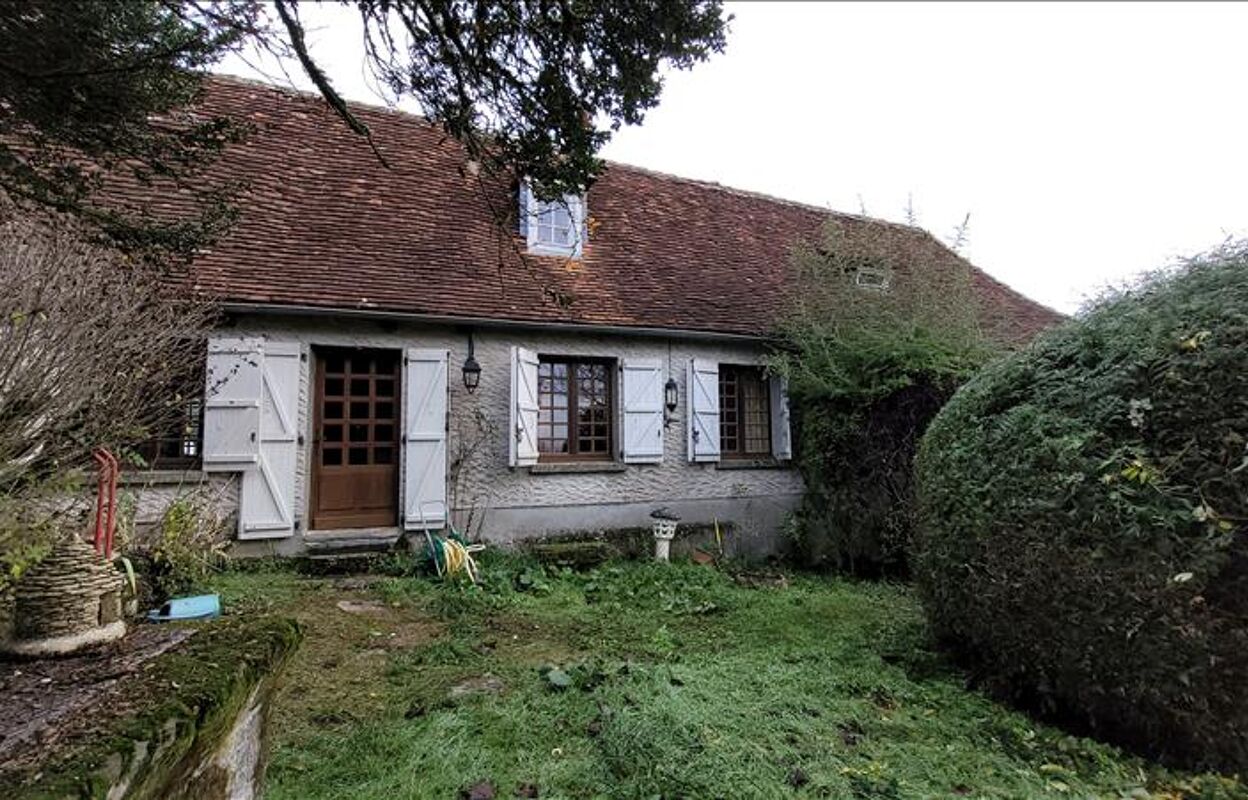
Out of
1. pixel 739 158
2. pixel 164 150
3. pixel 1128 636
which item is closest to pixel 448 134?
pixel 164 150

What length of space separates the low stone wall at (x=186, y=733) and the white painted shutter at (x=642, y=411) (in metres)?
6.00

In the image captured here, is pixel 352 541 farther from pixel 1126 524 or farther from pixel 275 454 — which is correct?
pixel 1126 524

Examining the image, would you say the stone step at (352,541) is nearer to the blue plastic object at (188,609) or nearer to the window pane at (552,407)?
the window pane at (552,407)

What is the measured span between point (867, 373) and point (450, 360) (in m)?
5.14

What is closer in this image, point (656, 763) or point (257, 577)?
point (656, 763)

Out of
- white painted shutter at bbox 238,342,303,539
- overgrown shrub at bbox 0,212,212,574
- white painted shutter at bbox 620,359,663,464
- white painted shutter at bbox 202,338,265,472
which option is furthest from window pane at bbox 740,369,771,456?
overgrown shrub at bbox 0,212,212,574

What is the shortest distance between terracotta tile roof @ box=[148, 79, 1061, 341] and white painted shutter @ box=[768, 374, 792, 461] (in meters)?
0.88

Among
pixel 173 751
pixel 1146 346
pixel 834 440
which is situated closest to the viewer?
pixel 173 751

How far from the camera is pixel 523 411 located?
298 inches

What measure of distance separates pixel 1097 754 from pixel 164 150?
16.9 ft

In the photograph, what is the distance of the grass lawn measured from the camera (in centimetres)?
262

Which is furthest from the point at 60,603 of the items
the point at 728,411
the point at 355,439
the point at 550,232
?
the point at 728,411

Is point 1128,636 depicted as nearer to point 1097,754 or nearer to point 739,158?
point 1097,754

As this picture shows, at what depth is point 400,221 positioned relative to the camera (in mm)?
8172
